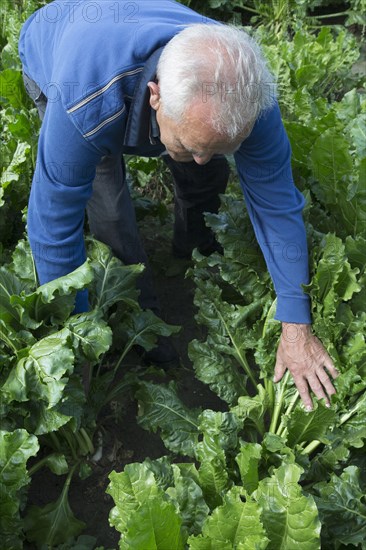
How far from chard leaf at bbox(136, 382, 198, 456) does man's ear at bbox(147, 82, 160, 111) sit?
5.02 feet

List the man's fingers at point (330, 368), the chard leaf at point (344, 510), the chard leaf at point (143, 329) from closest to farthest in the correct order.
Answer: the chard leaf at point (344, 510)
the man's fingers at point (330, 368)
the chard leaf at point (143, 329)

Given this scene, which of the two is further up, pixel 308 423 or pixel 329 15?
pixel 329 15

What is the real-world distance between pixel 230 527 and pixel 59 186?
1.34 m

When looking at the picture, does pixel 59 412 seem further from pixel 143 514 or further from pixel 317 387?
pixel 317 387

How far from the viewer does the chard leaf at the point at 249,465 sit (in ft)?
8.64

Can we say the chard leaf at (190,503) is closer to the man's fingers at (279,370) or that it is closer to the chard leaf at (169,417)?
the chard leaf at (169,417)

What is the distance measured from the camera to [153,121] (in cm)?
251

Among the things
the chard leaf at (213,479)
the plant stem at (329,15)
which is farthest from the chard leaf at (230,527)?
the plant stem at (329,15)

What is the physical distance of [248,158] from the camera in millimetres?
2777

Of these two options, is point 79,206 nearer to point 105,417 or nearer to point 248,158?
point 248,158

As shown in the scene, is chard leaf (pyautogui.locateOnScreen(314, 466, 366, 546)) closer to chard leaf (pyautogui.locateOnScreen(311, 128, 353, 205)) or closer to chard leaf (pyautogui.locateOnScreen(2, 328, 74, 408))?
chard leaf (pyautogui.locateOnScreen(2, 328, 74, 408))

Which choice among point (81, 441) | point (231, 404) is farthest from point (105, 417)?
point (231, 404)

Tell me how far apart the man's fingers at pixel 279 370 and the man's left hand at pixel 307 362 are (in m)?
0.08

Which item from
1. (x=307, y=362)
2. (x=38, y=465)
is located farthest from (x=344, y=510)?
(x=38, y=465)
